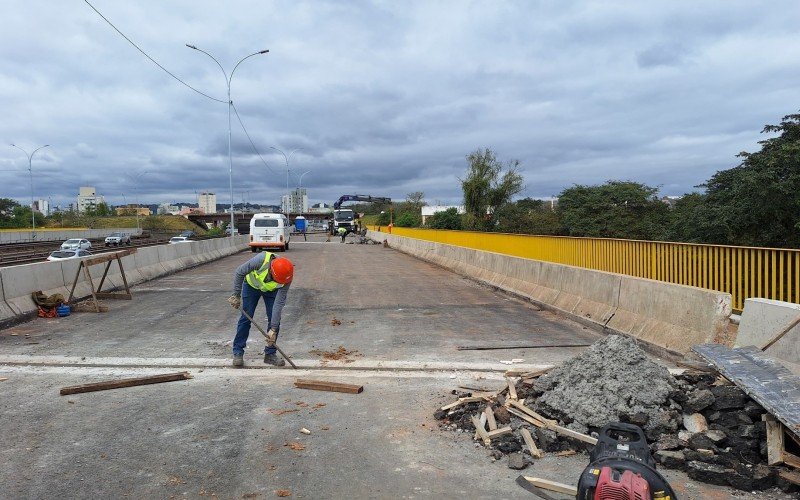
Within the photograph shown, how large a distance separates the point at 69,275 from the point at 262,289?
827 cm

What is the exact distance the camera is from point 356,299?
48.9ft

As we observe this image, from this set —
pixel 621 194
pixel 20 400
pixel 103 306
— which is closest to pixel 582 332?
pixel 20 400

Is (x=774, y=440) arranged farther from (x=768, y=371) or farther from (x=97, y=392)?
(x=97, y=392)

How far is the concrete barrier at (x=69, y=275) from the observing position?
37.0 feet

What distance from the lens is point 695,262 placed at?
9578 millimetres

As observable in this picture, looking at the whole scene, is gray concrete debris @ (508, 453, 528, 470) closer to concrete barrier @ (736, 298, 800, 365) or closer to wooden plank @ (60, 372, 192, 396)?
concrete barrier @ (736, 298, 800, 365)

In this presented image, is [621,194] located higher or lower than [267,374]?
higher

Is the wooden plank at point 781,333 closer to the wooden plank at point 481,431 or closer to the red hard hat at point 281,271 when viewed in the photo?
the wooden plank at point 481,431

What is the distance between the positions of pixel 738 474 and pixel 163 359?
270 inches

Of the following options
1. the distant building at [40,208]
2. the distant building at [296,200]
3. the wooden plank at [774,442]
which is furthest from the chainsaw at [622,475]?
the distant building at [40,208]

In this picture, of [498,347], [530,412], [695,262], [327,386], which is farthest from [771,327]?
[327,386]

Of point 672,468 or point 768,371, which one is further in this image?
point 768,371

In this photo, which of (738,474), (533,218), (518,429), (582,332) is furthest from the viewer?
(533,218)

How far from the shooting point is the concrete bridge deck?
4352mm
